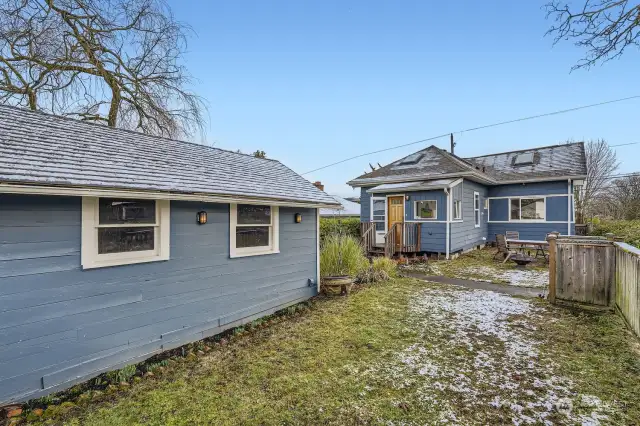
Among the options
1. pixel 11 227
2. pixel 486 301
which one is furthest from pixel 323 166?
pixel 11 227

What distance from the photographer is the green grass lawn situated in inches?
107

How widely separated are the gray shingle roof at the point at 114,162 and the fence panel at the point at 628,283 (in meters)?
4.94

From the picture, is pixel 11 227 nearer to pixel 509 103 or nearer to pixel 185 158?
pixel 185 158

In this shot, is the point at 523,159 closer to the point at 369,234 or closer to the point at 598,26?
the point at 369,234

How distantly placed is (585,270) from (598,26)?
4.25m

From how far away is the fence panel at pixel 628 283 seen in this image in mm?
3806

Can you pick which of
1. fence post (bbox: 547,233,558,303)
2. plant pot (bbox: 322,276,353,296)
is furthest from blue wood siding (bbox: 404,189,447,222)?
plant pot (bbox: 322,276,353,296)

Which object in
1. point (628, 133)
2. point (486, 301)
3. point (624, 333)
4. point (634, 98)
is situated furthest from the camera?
point (628, 133)

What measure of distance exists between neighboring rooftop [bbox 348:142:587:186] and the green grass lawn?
27.4 feet

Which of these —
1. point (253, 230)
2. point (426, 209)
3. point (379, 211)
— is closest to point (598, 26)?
point (253, 230)

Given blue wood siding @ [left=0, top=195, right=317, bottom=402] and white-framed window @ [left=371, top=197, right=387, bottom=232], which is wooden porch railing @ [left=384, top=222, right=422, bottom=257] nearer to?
white-framed window @ [left=371, top=197, right=387, bottom=232]

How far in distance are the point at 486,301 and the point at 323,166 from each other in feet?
97.1

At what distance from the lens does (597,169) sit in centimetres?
2406

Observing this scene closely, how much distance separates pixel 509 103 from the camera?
665 inches
